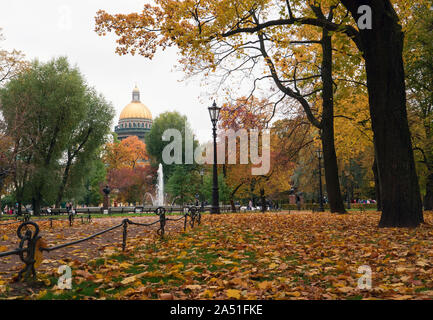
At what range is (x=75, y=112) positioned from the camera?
103ft

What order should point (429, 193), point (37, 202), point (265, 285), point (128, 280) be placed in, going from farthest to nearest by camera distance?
point (37, 202)
point (429, 193)
point (128, 280)
point (265, 285)

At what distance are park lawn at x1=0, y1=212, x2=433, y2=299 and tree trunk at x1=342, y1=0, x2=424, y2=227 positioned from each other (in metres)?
Answer: 1.11

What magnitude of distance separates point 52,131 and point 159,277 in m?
29.6

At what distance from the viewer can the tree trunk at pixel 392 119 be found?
9.27m

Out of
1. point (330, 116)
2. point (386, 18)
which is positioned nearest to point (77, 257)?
point (386, 18)

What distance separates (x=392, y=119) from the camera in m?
9.34

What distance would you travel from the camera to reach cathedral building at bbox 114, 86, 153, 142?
451 feet

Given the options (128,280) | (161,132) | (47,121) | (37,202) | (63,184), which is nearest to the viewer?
(128,280)

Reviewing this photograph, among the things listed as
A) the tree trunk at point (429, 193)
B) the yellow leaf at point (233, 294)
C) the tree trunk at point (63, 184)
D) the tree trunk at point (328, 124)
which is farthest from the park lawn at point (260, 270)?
the tree trunk at point (63, 184)

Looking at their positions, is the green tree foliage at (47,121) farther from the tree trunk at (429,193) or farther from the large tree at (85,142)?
the tree trunk at (429,193)

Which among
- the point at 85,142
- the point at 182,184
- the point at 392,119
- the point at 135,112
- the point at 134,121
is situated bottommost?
the point at 182,184

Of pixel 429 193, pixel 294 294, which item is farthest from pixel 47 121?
pixel 294 294

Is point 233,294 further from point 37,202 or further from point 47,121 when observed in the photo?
point 37,202

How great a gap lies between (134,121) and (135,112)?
381 centimetres
